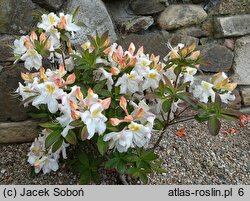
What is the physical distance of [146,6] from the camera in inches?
89.0

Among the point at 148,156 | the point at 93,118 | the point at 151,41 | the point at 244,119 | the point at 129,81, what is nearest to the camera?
the point at 93,118

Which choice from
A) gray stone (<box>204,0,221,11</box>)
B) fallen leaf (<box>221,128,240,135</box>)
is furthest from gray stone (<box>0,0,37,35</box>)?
fallen leaf (<box>221,128,240,135</box>)

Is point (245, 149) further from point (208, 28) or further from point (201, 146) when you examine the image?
point (208, 28)

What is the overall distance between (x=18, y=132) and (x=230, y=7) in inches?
58.6

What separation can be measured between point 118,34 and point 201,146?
32.6 inches

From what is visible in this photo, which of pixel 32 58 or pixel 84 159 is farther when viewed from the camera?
pixel 84 159

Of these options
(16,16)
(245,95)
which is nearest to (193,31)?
(245,95)

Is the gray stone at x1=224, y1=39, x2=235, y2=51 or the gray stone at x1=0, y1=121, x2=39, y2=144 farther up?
the gray stone at x1=224, y1=39, x2=235, y2=51

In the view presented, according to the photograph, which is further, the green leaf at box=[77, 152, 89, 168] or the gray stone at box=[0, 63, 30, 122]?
the gray stone at box=[0, 63, 30, 122]

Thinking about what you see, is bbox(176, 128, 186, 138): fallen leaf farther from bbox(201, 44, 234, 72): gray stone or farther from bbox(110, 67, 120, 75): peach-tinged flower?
bbox(110, 67, 120, 75): peach-tinged flower

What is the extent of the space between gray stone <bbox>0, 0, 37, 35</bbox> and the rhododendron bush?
1.10ft

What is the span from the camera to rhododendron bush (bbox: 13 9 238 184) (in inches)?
59.0

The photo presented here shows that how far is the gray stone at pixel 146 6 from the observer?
88.6 inches

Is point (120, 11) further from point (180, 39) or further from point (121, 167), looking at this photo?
point (121, 167)
